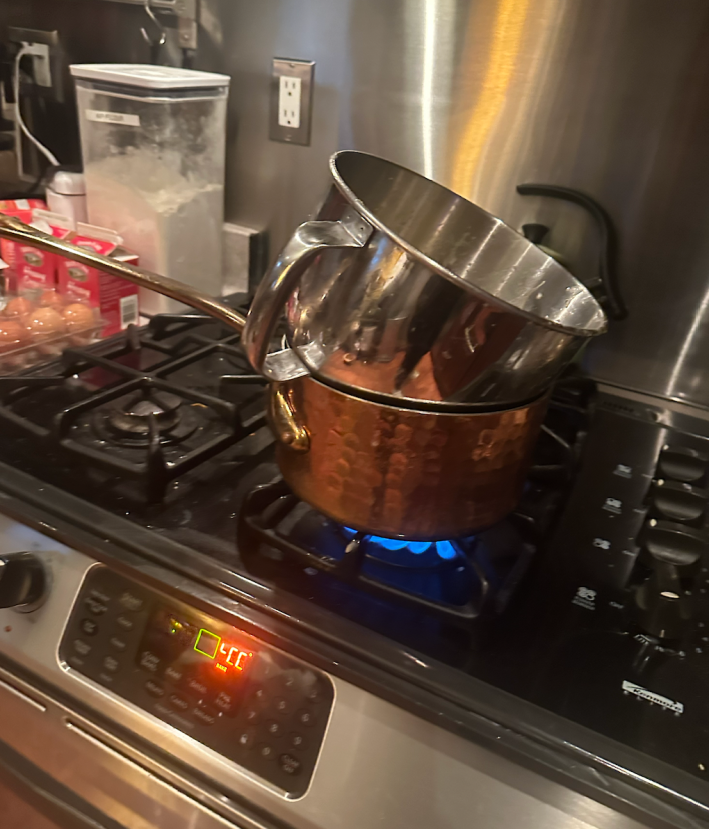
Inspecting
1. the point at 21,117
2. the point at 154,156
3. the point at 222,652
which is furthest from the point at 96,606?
the point at 21,117

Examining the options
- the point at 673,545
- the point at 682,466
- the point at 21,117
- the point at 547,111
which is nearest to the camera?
the point at 673,545

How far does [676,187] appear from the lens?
2.60 ft

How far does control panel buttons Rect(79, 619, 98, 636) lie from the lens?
514 millimetres

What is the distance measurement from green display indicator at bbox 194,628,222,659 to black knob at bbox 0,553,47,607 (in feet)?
0.50

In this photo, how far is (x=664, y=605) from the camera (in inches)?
18.6

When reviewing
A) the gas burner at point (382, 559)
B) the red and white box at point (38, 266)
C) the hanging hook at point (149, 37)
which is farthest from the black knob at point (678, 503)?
the hanging hook at point (149, 37)

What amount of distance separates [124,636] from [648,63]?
816 millimetres

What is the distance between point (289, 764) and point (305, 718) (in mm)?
31

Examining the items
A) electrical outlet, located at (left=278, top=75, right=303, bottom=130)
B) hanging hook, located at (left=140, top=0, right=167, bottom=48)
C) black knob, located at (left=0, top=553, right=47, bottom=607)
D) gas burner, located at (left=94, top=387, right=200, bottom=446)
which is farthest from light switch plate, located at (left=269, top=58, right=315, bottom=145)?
black knob, located at (left=0, top=553, right=47, bottom=607)

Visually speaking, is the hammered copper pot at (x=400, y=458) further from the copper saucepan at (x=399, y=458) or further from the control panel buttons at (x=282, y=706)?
the control panel buttons at (x=282, y=706)

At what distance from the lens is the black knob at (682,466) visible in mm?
626

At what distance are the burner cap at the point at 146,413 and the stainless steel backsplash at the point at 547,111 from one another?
46 cm

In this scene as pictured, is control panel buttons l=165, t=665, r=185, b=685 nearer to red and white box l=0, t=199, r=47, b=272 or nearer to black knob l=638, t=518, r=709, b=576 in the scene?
black knob l=638, t=518, r=709, b=576

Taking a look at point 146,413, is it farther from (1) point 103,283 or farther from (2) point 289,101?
(2) point 289,101
